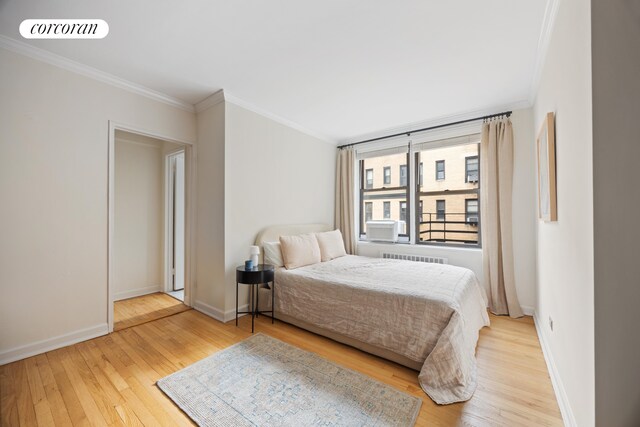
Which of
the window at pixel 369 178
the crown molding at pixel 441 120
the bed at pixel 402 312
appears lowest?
the bed at pixel 402 312

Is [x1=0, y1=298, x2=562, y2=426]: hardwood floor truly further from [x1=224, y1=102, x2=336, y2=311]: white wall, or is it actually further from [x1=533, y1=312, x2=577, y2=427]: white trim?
[x1=224, y1=102, x2=336, y2=311]: white wall

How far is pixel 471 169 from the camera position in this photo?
12.3 feet

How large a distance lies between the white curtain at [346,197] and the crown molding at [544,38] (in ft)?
8.56

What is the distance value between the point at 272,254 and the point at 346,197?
1958 millimetres

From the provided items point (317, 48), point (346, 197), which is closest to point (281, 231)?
point (346, 197)

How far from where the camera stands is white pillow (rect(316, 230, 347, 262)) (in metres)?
3.64

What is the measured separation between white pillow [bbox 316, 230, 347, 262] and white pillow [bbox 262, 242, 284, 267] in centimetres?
66

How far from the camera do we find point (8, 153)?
209 centimetres

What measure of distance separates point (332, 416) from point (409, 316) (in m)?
0.90

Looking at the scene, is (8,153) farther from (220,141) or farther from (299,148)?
(299,148)

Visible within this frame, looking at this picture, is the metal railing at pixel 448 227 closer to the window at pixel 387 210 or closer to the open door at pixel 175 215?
the window at pixel 387 210

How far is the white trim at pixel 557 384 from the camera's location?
4.74 feet

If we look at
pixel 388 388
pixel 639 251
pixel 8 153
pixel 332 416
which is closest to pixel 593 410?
pixel 639 251

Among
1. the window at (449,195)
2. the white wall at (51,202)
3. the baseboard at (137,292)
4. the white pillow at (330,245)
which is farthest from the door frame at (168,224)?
the window at (449,195)
